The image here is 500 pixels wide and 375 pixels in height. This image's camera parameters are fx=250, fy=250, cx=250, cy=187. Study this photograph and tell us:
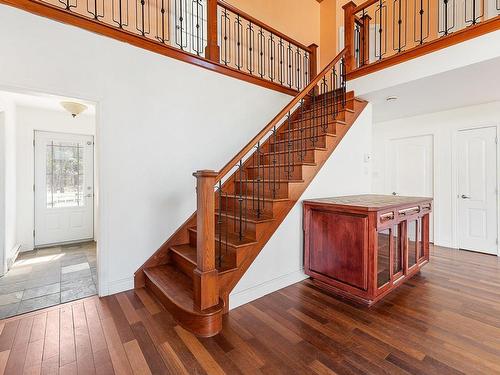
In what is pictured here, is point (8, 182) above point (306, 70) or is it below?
below

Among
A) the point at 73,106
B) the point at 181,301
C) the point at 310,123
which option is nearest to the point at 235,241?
the point at 181,301

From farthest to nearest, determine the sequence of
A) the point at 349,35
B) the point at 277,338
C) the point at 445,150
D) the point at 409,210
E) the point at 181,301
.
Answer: the point at 445,150, the point at 349,35, the point at 409,210, the point at 181,301, the point at 277,338

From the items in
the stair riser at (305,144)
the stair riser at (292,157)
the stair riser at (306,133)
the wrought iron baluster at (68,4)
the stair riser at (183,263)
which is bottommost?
the stair riser at (183,263)

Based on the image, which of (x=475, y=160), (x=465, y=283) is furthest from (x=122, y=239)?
(x=475, y=160)

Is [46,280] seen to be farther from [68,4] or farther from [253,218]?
[68,4]

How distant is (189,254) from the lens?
2.67 metres

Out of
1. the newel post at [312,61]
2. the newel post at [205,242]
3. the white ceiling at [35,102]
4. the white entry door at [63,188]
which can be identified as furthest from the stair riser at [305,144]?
the white entry door at [63,188]

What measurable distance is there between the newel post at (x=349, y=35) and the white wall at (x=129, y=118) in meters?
1.96

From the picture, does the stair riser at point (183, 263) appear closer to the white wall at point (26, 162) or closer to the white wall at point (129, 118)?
the white wall at point (129, 118)

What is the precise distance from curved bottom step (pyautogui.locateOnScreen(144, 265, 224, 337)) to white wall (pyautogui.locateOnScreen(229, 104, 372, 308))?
0.38 m

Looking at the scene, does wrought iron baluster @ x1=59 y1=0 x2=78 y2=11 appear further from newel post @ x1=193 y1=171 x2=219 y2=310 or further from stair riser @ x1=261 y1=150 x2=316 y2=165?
stair riser @ x1=261 y1=150 x2=316 y2=165

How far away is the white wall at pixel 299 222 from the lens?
250 cm

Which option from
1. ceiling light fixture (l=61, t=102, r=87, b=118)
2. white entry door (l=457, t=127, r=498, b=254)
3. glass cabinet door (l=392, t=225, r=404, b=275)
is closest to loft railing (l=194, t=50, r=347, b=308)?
glass cabinet door (l=392, t=225, r=404, b=275)

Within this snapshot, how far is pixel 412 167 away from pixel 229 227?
393 cm
